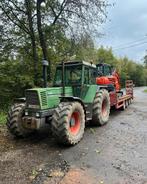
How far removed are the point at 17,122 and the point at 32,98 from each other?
75 cm

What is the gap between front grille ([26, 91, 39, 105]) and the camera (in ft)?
23.4

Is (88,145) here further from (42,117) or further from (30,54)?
(30,54)

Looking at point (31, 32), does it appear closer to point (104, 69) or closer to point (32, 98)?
point (104, 69)

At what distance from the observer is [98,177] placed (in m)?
5.07

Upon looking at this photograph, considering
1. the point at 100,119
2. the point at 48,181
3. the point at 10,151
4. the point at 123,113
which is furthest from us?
the point at 123,113

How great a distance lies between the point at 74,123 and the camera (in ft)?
24.5

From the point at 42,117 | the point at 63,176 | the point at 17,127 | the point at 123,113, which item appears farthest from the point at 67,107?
the point at 123,113

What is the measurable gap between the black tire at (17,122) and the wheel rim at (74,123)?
→ 4.12 feet

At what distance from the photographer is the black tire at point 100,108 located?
8922mm

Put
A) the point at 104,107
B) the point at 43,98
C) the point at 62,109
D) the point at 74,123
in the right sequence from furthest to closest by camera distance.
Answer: the point at 104,107
the point at 74,123
the point at 43,98
the point at 62,109

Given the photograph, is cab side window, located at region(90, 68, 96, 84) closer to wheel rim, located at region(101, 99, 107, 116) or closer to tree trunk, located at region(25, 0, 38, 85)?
wheel rim, located at region(101, 99, 107, 116)

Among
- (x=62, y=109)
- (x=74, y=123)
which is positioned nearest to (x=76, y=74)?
(x=74, y=123)

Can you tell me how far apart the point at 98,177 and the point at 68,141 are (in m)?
1.82

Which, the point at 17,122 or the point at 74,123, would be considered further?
the point at 74,123
